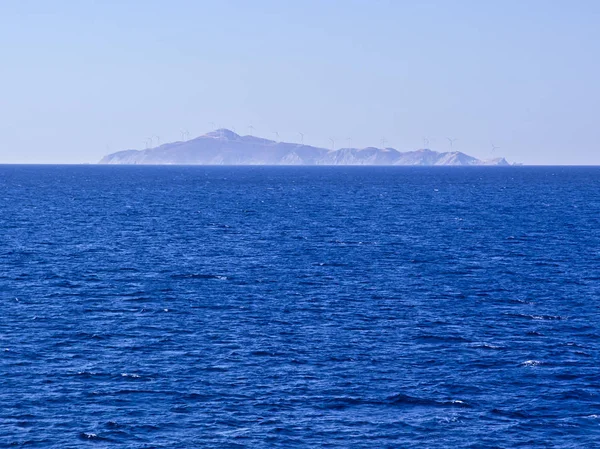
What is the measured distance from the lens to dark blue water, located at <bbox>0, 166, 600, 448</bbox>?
48750 mm

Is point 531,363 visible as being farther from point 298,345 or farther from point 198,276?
point 198,276

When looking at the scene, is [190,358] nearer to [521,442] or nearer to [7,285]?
[521,442]

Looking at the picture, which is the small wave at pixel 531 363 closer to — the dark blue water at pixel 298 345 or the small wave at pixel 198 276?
the dark blue water at pixel 298 345

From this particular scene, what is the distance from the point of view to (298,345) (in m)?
64.9

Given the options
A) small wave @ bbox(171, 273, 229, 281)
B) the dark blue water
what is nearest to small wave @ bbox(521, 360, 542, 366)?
the dark blue water

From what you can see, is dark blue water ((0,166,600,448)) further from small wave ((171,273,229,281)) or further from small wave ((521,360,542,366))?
small wave ((521,360,542,366))

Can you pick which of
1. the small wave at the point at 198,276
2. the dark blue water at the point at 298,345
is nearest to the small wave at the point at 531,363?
the dark blue water at the point at 298,345

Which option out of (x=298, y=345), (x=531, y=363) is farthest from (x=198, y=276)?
(x=531, y=363)

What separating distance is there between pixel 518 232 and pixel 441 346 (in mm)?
83056

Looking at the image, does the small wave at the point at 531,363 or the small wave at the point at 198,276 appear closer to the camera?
the small wave at the point at 531,363

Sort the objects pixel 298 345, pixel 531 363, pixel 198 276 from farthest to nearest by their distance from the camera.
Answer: pixel 198 276, pixel 298 345, pixel 531 363

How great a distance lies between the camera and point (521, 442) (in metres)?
46.8

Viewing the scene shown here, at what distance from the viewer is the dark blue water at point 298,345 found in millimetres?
48750

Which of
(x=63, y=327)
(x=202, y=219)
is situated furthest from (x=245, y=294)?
(x=202, y=219)
